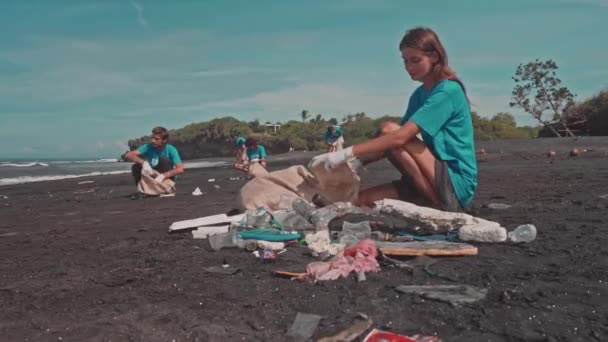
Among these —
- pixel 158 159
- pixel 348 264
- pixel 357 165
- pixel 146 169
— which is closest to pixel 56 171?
pixel 158 159

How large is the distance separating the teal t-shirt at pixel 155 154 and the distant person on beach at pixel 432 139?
5.49 metres

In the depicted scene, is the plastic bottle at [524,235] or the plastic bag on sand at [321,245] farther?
the plastic bottle at [524,235]

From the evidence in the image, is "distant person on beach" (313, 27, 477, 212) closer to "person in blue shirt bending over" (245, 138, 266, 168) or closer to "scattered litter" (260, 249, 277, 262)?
"scattered litter" (260, 249, 277, 262)

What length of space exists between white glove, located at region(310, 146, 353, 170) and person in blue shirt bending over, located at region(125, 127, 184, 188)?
17.3 ft

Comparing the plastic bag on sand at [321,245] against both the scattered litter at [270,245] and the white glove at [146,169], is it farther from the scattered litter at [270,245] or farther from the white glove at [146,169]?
the white glove at [146,169]

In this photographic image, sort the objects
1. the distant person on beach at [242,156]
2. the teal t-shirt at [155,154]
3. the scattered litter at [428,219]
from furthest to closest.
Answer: the distant person on beach at [242,156] < the teal t-shirt at [155,154] < the scattered litter at [428,219]

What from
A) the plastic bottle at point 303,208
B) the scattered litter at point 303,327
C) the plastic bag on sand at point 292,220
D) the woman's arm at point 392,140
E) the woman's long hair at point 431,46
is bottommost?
the scattered litter at point 303,327

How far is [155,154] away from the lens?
364 inches

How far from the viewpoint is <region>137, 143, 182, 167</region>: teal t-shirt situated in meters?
9.19

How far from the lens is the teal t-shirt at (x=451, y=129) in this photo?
→ 12.9ft

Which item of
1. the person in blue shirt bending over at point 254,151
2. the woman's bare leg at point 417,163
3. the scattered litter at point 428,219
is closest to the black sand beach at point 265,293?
the scattered litter at point 428,219

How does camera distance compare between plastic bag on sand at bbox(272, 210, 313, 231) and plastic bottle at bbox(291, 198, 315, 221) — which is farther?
plastic bottle at bbox(291, 198, 315, 221)

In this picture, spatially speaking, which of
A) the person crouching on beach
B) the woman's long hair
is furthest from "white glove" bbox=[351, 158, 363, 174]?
the person crouching on beach

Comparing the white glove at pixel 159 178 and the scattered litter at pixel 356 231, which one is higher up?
the white glove at pixel 159 178
